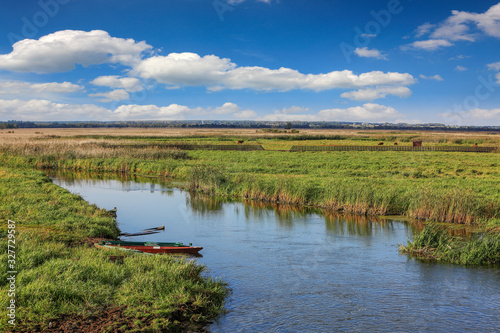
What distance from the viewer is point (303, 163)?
46344mm

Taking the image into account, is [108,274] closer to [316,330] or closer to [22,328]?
[22,328]

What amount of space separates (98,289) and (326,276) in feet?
25.3

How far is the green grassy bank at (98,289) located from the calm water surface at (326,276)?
36.4 inches

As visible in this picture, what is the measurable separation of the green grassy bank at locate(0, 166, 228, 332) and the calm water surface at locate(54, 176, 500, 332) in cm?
93

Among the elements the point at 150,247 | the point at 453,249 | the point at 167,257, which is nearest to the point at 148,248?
the point at 150,247

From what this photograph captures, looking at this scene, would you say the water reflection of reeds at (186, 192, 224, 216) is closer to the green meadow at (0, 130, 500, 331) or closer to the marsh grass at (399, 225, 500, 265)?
the green meadow at (0, 130, 500, 331)

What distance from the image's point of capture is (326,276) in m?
14.0

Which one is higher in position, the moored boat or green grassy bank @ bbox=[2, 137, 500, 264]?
green grassy bank @ bbox=[2, 137, 500, 264]

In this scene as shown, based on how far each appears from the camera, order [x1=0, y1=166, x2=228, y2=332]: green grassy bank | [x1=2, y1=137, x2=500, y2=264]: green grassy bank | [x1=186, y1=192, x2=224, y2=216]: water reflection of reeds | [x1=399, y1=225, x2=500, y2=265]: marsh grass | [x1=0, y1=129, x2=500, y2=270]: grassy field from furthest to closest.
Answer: [x1=186, y1=192, x2=224, y2=216]: water reflection of reeds < [x1=0, y1=129, x2=500, y2=270]: grassy field < [x1=2, y1=137, x2=500, y2=264]: green grassy bank < [x1=399, y1=225, x2=500, y2=265]: marsh grass < [x1=0, y1=166, x2=228, y2=332]: green grassy bank

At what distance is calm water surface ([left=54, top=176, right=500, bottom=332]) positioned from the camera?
10.7 metres

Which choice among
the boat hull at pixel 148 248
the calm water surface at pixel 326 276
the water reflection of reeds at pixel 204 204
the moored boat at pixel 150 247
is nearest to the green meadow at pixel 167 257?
the boat hull at pixel 148 248

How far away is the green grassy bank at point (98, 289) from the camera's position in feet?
30.1

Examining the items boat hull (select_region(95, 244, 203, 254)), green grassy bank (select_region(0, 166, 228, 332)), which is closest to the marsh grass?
green grassy bank (select_region(0, 166, 228, 332))

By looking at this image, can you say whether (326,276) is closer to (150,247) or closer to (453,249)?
(453,249)
